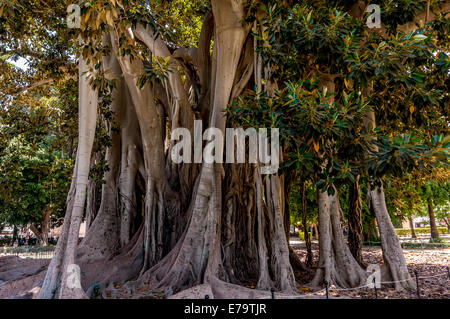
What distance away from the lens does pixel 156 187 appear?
592 centimetres

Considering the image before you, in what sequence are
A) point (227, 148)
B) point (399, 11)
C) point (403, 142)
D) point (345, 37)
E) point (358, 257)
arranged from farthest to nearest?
1. point (358, 257)
2. point (227, 148)
3. point (399, 11)
4. point (345, 37)
5. point (403, 142)

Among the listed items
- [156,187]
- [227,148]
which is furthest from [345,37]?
[156,187]

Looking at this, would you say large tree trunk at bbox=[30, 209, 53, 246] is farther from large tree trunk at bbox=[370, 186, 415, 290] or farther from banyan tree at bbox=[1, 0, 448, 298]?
large tree trunk at bbox=[370, 186, 415, 290]

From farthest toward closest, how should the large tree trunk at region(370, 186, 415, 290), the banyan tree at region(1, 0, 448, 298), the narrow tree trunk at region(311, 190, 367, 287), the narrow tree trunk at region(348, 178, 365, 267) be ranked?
the narrow tree trunk at region(348, 178, 365, 267), the narrow tree trunk at region(311, 190, 367, 287), the large tree trunk at region(370, 186, 415, 290), the banyan tree at region(1, 0, 448, 298)

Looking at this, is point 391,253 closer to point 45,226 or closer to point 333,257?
point 333,257

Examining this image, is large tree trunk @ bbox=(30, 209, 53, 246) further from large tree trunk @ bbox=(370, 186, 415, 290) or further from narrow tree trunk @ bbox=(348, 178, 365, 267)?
large tree trunk @ bbox=(370, 186, 415, 290)

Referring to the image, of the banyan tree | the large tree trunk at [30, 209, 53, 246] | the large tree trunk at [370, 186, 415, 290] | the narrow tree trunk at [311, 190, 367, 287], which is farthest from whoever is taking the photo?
the large tree trunk at [30, 209, 53, 246]

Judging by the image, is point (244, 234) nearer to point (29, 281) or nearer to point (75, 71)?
point (29, 281)

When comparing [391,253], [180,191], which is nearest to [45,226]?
[180,191]

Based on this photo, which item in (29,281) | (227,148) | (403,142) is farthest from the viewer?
(227,148)

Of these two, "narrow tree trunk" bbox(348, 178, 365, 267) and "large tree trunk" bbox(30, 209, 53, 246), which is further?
"large tree trunk" bbox(30, 209, 53, 246)

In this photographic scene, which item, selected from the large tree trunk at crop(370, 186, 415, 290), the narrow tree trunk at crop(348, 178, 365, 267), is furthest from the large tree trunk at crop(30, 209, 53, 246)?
the large tree trunk at crop(370, 186, 415, 290)

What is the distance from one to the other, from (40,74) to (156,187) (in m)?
4.42

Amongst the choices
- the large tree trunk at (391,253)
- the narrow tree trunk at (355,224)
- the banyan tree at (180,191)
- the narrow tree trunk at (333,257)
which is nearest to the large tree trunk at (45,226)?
the banyan tree at (180,191)
